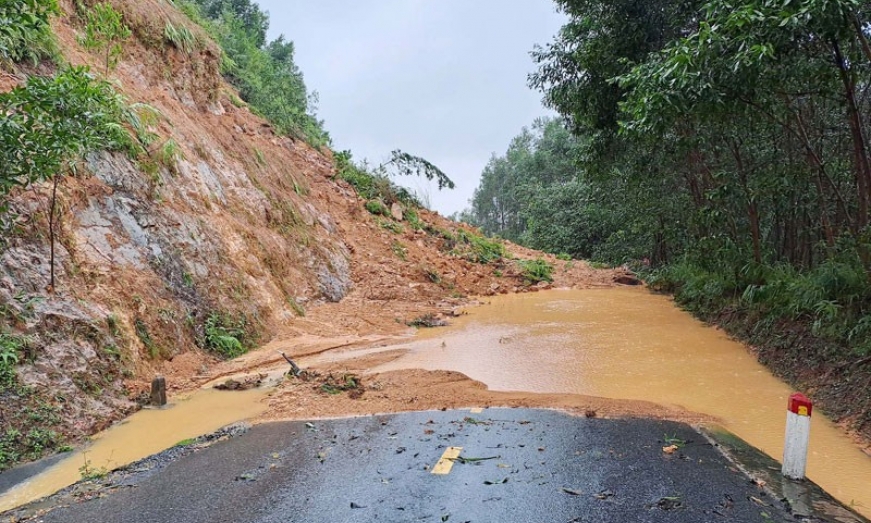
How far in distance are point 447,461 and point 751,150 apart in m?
10.1

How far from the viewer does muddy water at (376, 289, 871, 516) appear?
503cm

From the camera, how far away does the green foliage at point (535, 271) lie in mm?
20578

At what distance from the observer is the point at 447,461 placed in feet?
14.6

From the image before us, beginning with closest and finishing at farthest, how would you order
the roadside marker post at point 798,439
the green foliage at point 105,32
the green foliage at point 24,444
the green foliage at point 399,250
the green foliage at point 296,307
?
the roadside marker post at point 798,439 < the green foliage at point 24,444 < the green foliage at point 105,32 < the green foliage at point 296,307 < the green foliage at point 399,250

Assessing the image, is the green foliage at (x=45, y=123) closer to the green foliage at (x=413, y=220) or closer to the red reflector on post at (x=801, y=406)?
the red reflector on post at (x=801, y=406)

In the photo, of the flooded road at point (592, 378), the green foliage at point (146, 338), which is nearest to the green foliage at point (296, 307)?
the flooded road at point (592, 378)

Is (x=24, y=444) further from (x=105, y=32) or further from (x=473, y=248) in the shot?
(x=473, y=248)

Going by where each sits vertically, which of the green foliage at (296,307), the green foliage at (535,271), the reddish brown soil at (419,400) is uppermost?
the green foliage at (535,271)

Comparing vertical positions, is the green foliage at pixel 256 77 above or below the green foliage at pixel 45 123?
above

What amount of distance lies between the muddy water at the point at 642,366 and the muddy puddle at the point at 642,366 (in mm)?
12

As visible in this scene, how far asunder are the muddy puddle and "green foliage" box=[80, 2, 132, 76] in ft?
23.6

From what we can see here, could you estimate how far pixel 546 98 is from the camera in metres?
13.1

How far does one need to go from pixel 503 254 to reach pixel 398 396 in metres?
17.5

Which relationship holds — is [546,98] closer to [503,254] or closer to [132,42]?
[132,42]
